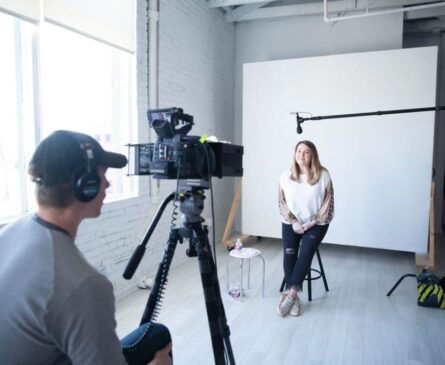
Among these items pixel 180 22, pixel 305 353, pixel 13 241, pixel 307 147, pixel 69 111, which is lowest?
pixel 305 353

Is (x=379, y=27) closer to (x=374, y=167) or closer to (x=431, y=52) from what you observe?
(x=431, y=52)

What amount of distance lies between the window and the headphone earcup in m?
1.68

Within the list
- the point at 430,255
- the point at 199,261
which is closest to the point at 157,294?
the point at 199,261

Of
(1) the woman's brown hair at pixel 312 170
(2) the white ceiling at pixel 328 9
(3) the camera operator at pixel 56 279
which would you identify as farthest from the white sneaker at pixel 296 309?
(2) the white ceiling at pixel 328 9

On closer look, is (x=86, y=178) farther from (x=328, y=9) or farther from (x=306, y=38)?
(x=306, y=38)

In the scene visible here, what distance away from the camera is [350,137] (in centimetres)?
395

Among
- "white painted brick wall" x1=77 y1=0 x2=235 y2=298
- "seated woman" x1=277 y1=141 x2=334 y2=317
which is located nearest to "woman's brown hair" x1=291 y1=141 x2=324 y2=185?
"seated woman" x1=277 y1=141 x2=334 y2=317

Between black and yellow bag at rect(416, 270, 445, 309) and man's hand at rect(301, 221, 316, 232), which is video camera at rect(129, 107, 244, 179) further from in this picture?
black and yellow bag at rect(416, 270, 445, 309)

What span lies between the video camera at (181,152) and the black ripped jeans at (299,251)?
1504mm

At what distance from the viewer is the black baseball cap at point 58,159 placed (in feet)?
2.64

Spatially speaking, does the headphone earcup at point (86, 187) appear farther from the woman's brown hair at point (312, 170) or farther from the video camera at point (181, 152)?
the woman's brown hair at point (312, 170)

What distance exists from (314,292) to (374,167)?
155 centimetres

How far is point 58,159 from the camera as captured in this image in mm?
808

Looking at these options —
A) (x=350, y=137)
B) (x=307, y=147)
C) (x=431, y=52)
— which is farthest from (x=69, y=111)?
(x=431, y=52)
